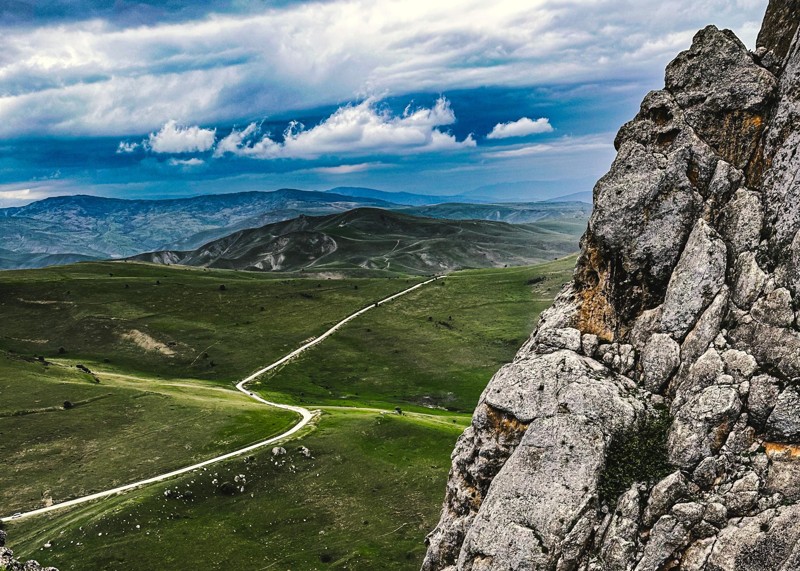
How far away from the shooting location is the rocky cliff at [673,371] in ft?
88.2

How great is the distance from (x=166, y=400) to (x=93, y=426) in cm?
1607

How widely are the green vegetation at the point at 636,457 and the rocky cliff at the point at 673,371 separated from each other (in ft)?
0.25

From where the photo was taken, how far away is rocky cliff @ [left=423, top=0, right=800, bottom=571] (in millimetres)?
26891

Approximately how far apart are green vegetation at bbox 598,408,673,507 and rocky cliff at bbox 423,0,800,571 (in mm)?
76

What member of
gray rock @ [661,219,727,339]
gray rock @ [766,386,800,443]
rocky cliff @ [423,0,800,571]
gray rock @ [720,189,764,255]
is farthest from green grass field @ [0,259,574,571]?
gray rock @ [720,189,764,255]

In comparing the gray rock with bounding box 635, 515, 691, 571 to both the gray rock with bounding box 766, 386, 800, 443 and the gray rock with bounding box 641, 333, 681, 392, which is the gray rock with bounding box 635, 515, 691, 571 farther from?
the gray rock with bounding box 641, 333, 681, 392

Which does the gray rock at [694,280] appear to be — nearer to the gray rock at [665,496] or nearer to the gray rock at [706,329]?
the gray rock at [706,329]

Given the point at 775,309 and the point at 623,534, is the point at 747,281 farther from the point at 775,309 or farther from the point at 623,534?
the point at 623,534

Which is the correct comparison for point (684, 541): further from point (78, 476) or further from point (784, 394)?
point (78, 476)

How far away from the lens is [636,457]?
29609mm

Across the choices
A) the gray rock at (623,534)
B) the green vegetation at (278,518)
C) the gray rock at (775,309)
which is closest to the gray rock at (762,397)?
the gray rock at (775,309)

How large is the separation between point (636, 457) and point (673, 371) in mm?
5362

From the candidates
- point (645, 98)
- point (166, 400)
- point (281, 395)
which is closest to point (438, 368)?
point (281, 395)


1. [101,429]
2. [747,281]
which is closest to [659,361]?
[747,281]
